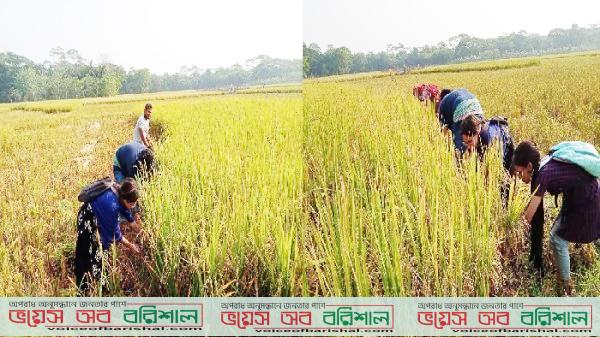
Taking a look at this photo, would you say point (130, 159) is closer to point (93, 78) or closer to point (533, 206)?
point (93, 78)

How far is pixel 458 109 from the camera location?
9.45 feet

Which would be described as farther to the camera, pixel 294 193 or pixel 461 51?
pixel 461 51

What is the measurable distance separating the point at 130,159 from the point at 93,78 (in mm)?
528

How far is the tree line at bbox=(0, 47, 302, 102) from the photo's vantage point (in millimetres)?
2482

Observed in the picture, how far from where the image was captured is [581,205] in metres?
2.02

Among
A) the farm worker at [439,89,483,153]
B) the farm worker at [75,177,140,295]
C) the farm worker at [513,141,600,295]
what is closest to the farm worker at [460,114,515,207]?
the farm worker at [439,89,483,153]

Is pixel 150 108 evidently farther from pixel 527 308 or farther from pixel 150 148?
pixel 527 308

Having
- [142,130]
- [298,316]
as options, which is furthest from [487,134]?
[142,130]

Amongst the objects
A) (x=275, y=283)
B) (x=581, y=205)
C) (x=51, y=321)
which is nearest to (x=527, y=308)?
(x=581, y=205)

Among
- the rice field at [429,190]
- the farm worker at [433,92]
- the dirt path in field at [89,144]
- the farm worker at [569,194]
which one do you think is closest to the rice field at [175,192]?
the dirt path in field at [89,144]

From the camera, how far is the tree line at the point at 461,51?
2.36m

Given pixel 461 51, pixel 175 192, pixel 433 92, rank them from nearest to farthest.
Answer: pixel 175 192 < pixel 461 51 < pixel 433 92

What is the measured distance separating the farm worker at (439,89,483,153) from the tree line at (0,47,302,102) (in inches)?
48.0

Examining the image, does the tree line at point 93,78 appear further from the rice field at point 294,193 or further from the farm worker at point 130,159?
the farm worker at point 130,159
